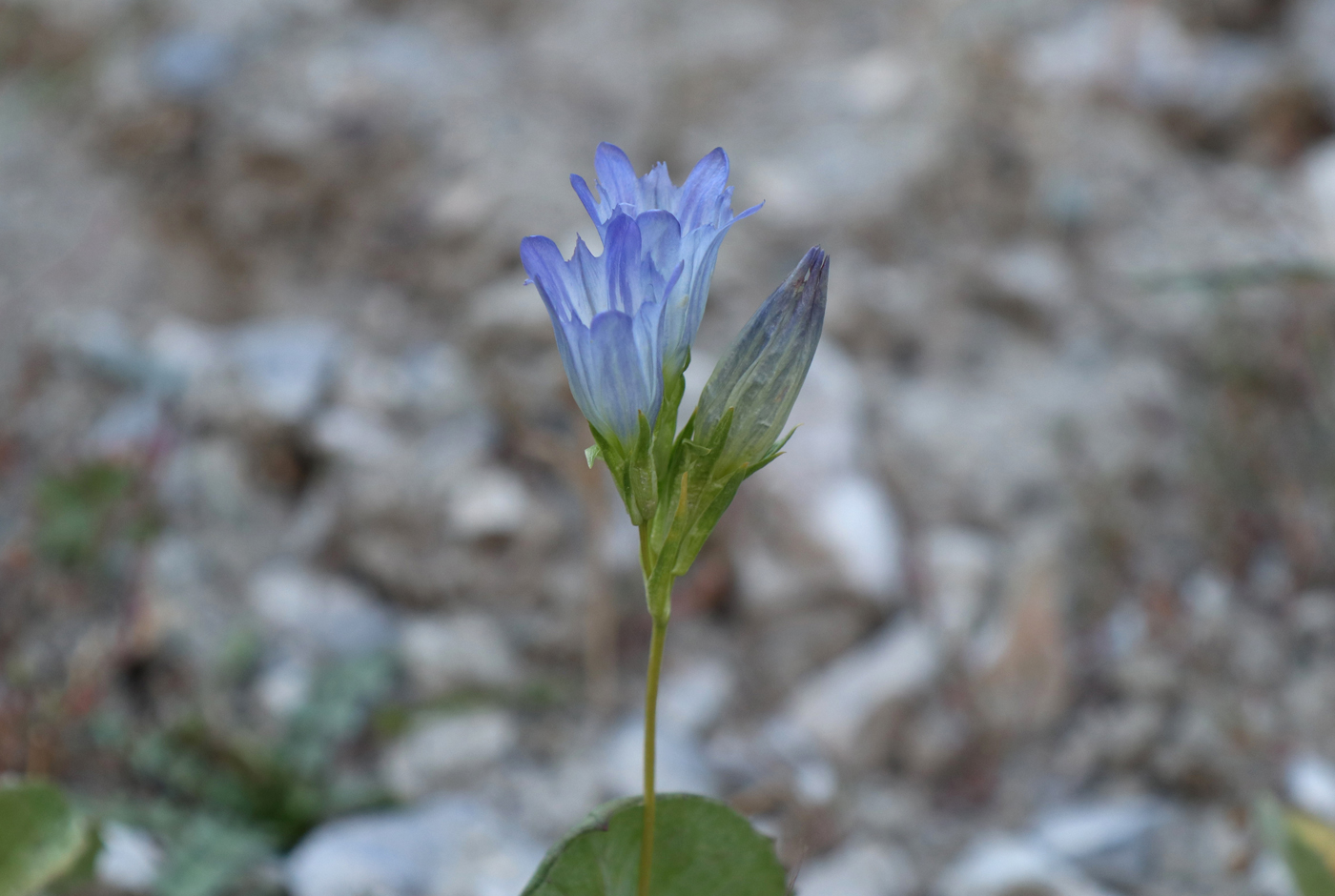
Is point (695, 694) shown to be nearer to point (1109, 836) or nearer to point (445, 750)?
point (445, 750)

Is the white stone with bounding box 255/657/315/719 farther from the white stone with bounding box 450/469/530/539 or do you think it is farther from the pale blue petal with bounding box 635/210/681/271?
the pale blue petal with bounding box 635/210/681/271

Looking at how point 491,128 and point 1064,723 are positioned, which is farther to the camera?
point 491,128

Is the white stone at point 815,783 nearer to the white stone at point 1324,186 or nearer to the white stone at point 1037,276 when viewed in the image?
the white stone at point 1037,276

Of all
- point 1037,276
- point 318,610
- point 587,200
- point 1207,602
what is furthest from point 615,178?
point 1037,276

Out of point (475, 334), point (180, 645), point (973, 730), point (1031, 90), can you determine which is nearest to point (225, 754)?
point (180, 645)

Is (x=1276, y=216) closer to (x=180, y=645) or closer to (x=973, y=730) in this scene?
(x=973, y=730)

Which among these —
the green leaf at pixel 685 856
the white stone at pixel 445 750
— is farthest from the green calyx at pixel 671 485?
the white stone at pixel 445 750
